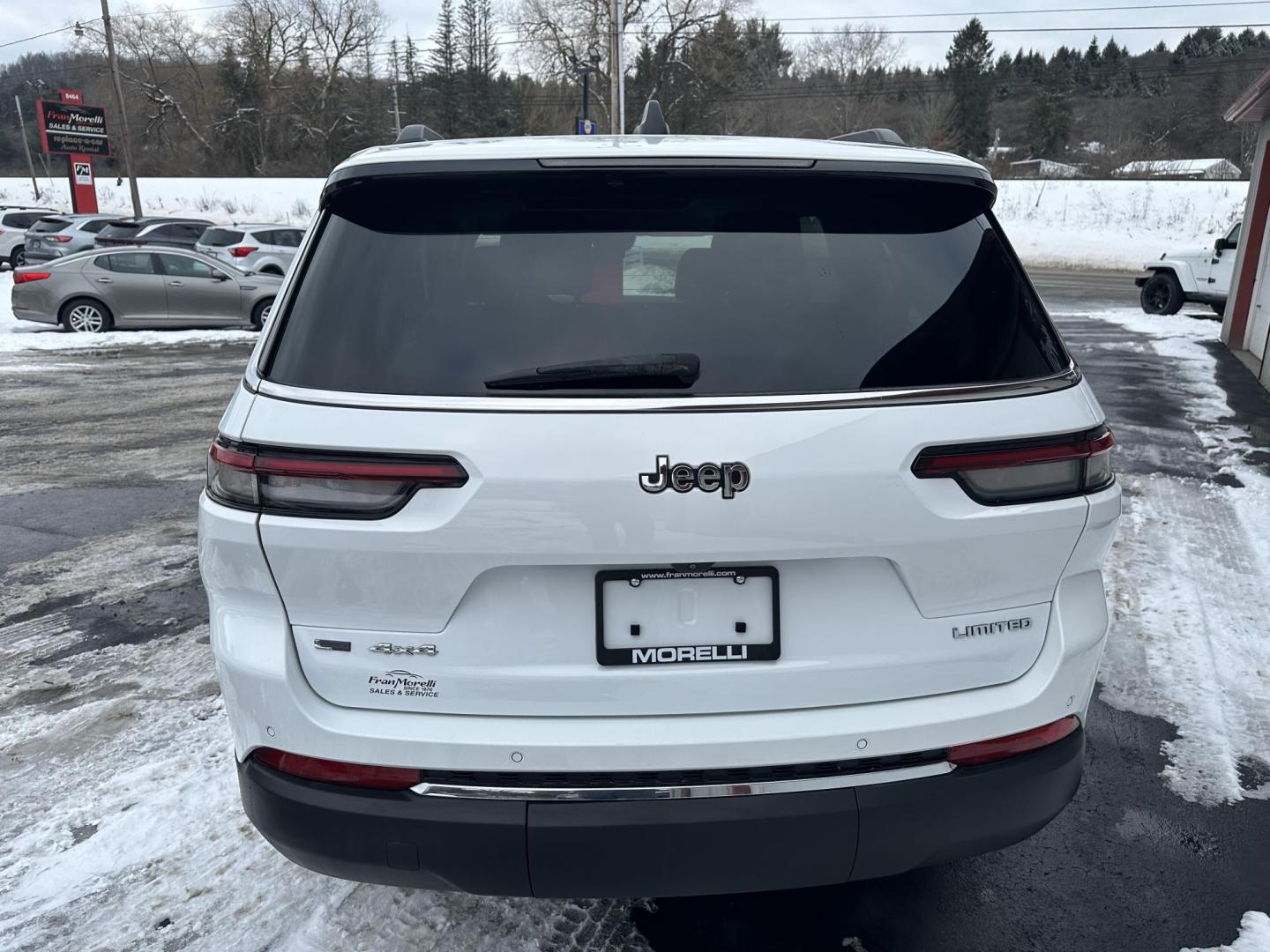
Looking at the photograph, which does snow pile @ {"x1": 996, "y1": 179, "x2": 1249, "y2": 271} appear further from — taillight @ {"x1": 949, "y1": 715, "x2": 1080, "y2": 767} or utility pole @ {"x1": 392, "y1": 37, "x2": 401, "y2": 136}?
utility pole @ {"x1": 392, "y1": 37, "x2": 401, "y2": 136}

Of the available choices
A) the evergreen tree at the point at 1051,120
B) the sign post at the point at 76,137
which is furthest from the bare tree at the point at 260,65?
the evergreen tree at the point at 1051,120

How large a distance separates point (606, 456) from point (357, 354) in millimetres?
574

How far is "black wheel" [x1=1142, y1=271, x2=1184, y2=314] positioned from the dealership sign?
38.0 metres

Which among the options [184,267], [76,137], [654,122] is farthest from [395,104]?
[654,122]

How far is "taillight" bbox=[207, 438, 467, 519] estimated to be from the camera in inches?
72.0

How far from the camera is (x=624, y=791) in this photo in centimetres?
191

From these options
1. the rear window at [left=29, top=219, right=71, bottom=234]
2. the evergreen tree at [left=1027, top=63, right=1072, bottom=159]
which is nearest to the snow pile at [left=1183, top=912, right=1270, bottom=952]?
the rear window at [left=29, top=219, right=71, bottom=234]

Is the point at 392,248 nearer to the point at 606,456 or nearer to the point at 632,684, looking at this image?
the point at 606,456

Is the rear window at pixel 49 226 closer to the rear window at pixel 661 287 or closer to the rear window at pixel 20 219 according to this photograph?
the rear window at pixel 20 219

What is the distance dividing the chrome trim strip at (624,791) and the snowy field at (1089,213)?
1534 inches

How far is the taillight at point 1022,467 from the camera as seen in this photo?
6.27 feet

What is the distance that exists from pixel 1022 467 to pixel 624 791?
3.43ft

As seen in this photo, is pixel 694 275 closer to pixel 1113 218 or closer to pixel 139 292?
pixel 139 292

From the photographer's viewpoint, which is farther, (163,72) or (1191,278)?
(163,72)
